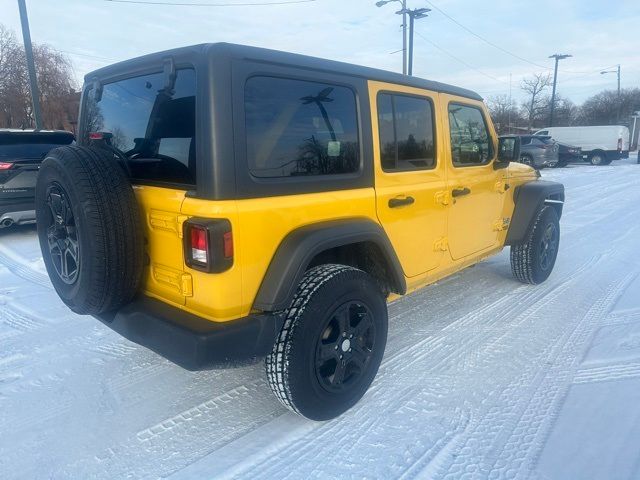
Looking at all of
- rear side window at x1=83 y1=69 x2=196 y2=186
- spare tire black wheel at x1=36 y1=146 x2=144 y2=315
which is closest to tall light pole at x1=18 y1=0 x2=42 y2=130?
rear side window at x1=83 y1=69 x2=196 y2=186

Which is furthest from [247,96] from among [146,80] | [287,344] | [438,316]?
[438,316]

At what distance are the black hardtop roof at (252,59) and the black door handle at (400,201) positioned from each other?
76 centimetres

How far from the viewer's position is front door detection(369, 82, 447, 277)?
2.93 m

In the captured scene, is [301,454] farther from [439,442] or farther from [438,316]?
[438,316]

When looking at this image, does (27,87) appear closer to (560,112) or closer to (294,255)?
(294,255)

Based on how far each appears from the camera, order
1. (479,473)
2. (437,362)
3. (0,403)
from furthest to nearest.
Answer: (437,362)
(0,403)
(479,473)

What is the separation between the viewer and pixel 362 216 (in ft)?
9.01

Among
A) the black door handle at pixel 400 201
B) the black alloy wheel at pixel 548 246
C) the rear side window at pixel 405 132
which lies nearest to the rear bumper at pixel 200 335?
the black door handle at pixel 400 201

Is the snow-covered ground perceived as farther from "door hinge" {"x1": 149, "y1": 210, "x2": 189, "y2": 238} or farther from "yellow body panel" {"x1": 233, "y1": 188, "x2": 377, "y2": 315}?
"door hinge" {"x1": 149, "y1": 210, "x2": 189, "y2": 238}

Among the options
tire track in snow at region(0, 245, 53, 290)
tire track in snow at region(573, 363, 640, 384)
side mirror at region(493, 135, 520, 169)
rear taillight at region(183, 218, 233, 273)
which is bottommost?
tire track in snow at region(573, 363, 640, 384)

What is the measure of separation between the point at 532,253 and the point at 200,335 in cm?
355

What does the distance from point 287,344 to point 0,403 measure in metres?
1.84

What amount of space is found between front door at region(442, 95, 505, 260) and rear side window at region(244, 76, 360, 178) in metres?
1.18

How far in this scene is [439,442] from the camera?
7.87 ft
